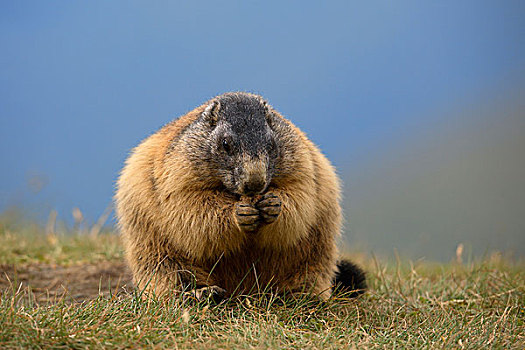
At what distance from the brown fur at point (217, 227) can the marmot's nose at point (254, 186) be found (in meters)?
0.10

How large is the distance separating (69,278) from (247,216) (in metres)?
3.91

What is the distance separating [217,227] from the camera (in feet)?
17.0

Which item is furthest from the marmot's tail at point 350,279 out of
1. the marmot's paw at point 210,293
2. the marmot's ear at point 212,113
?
the marmot's ear at point 212,113

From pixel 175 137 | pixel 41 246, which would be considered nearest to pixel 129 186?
pixel 175 137

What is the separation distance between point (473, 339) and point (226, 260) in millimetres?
2302

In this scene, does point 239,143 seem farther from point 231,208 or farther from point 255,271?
point 255,271

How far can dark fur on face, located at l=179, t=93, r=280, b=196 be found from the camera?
5.00 metres

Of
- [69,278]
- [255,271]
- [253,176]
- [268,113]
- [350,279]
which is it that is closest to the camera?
[253,176]

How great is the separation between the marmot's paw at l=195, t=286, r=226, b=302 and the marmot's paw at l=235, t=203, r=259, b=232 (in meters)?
0.69

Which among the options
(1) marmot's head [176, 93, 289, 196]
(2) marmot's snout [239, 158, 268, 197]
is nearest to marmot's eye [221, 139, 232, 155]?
(1) marmot's head [176, 93, 289, 196]

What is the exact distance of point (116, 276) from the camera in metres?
7.99

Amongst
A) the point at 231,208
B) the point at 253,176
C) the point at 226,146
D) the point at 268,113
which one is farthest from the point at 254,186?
the point at 268,113

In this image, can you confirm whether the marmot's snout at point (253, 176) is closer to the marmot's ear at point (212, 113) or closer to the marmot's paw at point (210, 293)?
the marmot's ear at point (212, 113)

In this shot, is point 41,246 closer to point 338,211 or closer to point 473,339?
point 338,211
